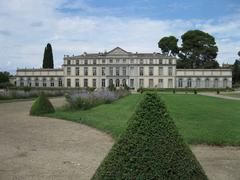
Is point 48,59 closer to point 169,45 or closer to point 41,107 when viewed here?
point 169,45

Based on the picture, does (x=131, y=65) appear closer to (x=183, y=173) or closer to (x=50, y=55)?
(x=50, y=55)

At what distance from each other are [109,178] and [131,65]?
6558 centimetres

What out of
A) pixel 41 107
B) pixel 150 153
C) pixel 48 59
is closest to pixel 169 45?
pixel 48 59

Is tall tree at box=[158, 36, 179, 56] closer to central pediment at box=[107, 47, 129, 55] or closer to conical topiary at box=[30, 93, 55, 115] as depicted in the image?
central pediment at box=[107, 47, 129, 55]

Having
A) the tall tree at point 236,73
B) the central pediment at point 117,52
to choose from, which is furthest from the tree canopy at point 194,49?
the central pediment at point 117,52

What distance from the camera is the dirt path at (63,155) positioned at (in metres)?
4.17

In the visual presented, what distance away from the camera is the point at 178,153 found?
252 cm

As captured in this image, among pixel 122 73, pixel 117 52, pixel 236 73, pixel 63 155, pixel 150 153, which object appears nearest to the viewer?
pixel 150 153

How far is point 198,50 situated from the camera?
65.5 meters

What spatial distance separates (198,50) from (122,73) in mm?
19419

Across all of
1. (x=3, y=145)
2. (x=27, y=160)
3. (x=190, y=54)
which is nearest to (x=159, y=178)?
(x=27, y=160)

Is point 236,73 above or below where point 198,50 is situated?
below

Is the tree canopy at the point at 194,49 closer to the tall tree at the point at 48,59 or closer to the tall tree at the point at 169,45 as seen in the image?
the tall tree at the point at 169,45

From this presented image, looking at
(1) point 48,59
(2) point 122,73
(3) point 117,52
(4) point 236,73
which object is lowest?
(4) point 236,73
